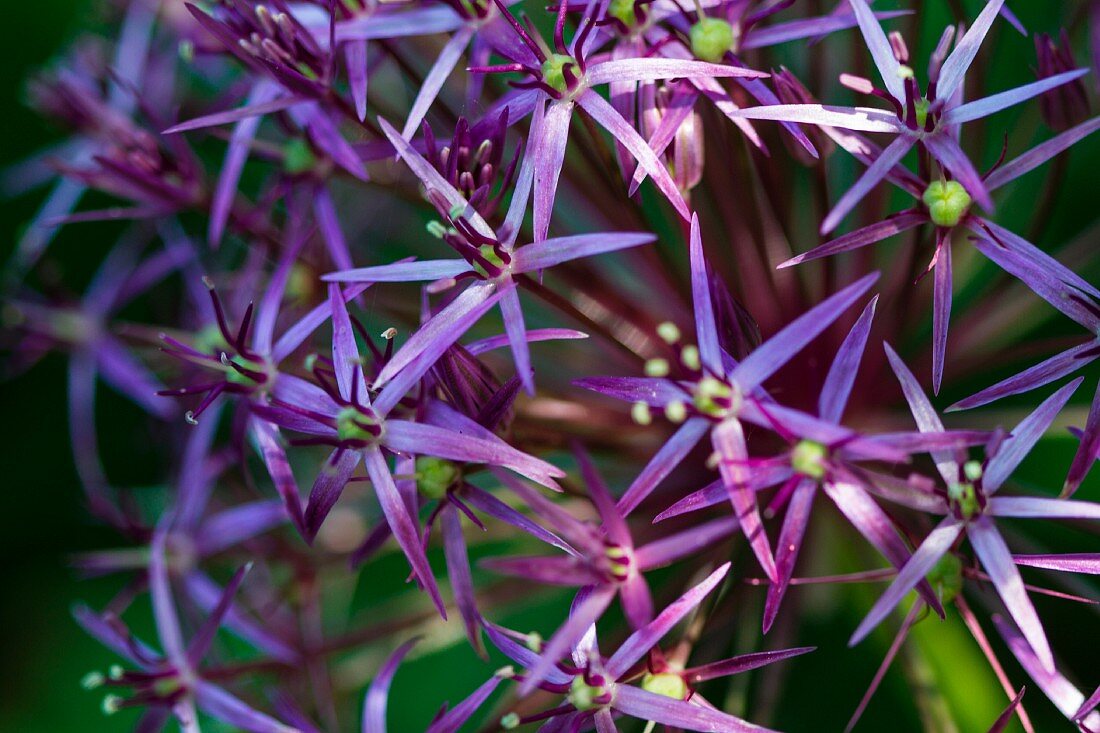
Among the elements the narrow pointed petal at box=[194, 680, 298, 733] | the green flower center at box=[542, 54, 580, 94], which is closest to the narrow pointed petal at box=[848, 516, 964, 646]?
the green flower center at box=[542, 54, 580, 94]

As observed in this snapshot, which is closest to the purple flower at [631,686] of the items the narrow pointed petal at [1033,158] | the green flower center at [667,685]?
the green flower center at [667,685]

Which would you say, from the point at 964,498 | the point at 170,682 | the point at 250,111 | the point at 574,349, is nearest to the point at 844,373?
the point at 964,498

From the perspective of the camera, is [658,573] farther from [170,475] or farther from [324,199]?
[170,475]

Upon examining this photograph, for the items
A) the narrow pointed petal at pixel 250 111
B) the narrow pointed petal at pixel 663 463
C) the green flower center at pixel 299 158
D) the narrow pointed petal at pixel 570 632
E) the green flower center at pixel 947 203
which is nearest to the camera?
the narrow pointed petal at pixel 570 632

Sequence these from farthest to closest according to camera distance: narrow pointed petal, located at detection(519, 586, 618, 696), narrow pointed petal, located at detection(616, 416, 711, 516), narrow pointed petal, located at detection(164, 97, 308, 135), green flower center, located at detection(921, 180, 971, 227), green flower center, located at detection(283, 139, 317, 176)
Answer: green flower center, located at detection(283, 139, 317, 176), narrow pointed petal, located at detection(164, 97, 308, 135), green flower center, located at detection(921, 180, 971, 227), narrow pointed petal, located at detection(616, 416, 711, 516), narrow pointed petal, located at detection(519, 586, 618, 696)

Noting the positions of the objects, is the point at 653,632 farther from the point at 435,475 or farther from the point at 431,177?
the point at 431,177

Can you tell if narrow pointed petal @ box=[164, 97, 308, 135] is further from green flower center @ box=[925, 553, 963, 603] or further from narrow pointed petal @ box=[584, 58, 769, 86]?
green flower center @ box=[925, 553, 963, 603]

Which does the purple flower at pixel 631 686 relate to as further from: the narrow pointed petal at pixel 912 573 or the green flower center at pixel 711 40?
the green flower center at pixel 711 40
